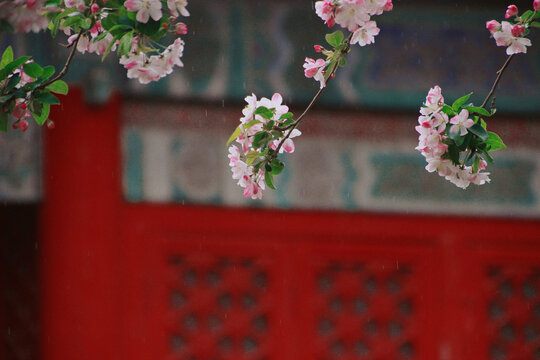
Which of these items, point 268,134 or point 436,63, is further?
point 436,63

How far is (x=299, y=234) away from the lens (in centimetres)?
505

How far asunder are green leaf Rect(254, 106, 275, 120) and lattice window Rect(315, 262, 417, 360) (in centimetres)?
280

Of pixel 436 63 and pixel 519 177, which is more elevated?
pixel 436 63

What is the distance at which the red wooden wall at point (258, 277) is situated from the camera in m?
4.83

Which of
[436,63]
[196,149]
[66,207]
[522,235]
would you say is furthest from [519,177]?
[66,207]

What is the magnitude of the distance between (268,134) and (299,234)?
272 centimetres

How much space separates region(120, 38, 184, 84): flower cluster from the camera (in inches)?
94.6

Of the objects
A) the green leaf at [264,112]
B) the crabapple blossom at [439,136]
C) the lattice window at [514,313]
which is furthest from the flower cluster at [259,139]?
the lattice window at [514,313]

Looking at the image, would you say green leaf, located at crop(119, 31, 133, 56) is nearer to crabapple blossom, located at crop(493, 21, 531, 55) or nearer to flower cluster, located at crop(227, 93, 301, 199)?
flower cluster, located at crop(227, 93, 301, 199)

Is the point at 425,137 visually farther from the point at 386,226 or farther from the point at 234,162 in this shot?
the point at 386,226

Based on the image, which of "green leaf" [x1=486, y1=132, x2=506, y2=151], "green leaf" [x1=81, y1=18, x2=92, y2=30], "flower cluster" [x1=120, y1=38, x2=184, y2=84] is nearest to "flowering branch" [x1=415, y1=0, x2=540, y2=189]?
"green leaf" [x1=486, y1=132, x2=506, y2=151]

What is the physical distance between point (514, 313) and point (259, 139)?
3.19 meters

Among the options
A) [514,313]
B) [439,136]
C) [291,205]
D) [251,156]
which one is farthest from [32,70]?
[514,313]

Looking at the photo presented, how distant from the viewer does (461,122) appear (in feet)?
7.77
